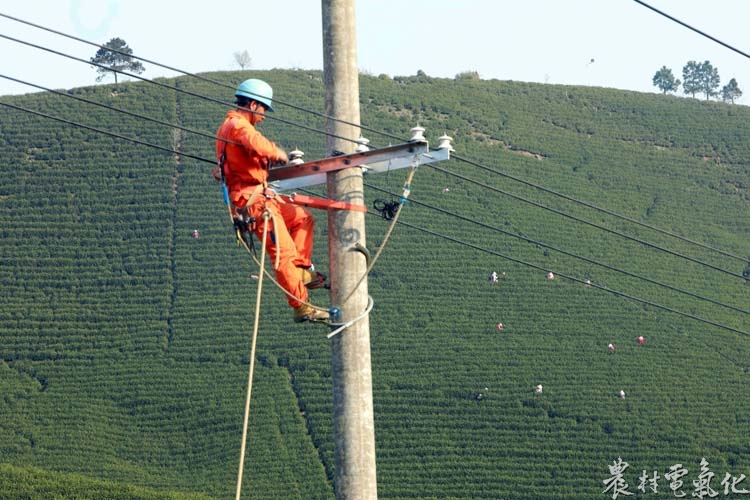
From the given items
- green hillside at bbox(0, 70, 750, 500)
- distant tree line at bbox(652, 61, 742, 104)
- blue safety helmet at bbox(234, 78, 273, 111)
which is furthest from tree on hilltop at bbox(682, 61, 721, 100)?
blue safety helmet at bbox(234, 78, 273, 111)

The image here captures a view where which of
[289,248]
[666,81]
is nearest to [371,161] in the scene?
[289,248]

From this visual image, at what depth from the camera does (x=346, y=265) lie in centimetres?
825

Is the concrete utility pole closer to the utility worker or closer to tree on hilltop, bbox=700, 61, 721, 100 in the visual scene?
the utility worker

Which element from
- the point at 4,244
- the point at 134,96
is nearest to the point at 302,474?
the point at 4,244

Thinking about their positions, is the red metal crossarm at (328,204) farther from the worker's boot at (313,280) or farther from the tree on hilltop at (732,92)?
the tree on hilltop at (732,92)

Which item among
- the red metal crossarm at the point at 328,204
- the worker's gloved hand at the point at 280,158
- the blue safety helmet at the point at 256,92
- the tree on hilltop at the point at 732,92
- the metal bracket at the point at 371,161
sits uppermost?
the tree on hilltop at the point at 732,92

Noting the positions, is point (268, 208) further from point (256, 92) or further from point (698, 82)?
point (698, 82)

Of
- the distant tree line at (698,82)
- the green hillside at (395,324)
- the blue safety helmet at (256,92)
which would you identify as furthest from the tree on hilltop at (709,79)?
the blue safety helmet at (256,92)

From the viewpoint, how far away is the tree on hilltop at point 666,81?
88731 mm

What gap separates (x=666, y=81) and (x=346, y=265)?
277 ft

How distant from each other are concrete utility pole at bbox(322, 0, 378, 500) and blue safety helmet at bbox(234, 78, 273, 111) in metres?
1.12

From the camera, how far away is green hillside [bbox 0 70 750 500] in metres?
34.7

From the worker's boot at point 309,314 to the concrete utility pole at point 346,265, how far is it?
0.11 metres

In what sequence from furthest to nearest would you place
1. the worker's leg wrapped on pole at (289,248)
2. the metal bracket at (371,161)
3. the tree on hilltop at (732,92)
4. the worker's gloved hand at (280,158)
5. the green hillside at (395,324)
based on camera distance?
the tree on hilltop at (732,92) → the green hillside at (395,324) → the worker's gloved hand at (280,158) → the worker's leg wrapped on pole at (289,248) → the metal bracket at (371,161)
